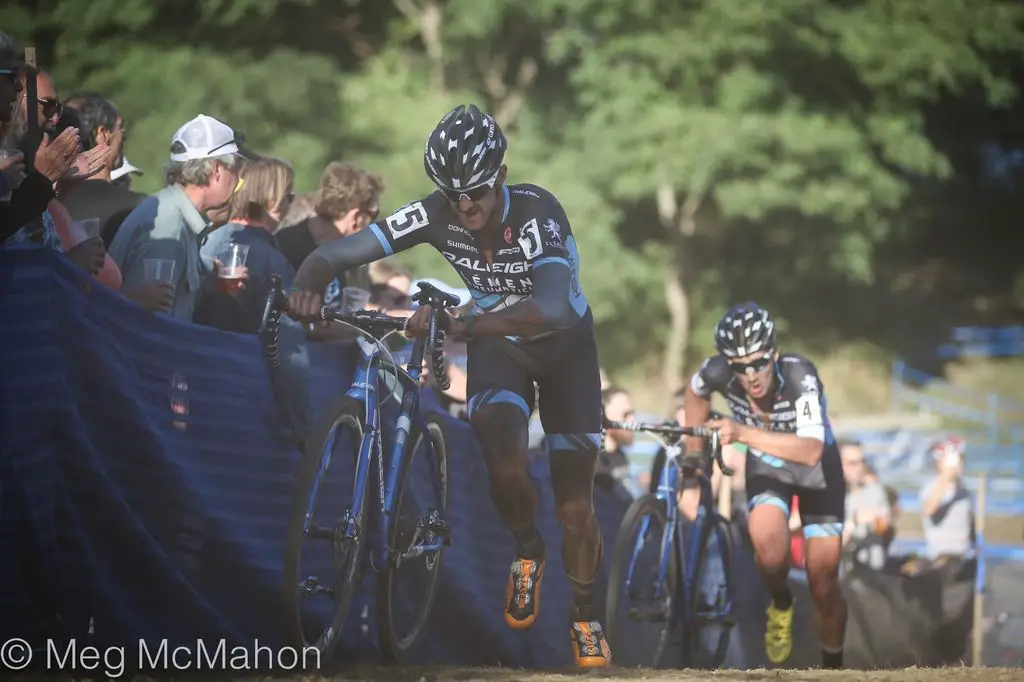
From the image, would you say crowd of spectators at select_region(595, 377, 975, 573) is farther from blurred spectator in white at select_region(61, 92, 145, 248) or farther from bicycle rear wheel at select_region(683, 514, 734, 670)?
blurred spectator in white at select_region(61, 92, 145, 248)

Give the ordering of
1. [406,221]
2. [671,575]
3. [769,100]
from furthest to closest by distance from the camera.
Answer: [769,100], [671,575], [406,221]

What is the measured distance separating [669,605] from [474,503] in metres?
1.67

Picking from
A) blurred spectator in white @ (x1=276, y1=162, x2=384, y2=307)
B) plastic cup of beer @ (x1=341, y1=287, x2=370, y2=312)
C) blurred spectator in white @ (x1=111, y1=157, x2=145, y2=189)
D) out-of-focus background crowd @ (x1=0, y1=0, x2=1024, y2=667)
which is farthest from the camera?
out-of-focus background crowd @ (x1=0, y1=0, x2=1024, y2=667)

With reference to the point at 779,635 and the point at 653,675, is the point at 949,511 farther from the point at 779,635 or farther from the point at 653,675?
the point at 653,675

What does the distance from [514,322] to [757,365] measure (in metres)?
3.12

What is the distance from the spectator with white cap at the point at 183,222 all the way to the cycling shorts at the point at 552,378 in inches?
53.5

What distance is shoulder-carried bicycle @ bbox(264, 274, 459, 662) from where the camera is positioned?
6.35 m

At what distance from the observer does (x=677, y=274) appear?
28.8 m

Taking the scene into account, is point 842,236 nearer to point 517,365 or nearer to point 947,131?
point 947,131

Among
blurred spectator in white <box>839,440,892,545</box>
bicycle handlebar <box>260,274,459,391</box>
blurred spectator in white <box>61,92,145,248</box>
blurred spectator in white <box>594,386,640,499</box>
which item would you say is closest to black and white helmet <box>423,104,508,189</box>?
bicycle handlebar <box>260,274,459,391</box>

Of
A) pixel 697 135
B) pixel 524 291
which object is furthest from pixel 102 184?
pixel 697 135

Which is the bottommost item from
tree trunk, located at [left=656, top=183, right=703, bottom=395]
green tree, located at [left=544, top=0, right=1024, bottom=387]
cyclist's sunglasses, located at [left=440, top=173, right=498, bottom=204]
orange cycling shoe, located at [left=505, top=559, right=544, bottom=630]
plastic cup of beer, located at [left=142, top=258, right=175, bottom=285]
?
orange cycling shoe, located at [left=505, top=559, right=544, bottom=630]

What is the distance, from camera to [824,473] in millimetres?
9969

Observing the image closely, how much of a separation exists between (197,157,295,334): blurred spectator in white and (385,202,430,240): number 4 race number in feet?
2.30
